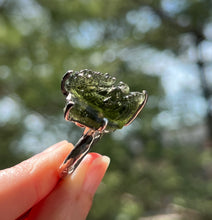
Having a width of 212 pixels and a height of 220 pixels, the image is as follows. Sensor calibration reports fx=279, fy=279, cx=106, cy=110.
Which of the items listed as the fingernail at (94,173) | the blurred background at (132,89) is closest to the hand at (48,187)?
the fingernail at (94,173)

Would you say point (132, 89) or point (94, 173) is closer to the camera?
point (94, 173)

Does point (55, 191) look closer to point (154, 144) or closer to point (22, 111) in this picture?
point (22, 111)

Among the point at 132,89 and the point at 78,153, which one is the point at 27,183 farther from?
the point at 132,89

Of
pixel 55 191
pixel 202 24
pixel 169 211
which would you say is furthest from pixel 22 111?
pixel 202 24

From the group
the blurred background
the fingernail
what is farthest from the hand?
the blurred background

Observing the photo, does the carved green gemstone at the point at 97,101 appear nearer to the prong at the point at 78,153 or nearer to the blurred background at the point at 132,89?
the prong at the point at 78,153

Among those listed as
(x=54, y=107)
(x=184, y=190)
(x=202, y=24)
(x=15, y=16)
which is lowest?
(x=184, y=190)

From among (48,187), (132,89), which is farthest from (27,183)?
(132,89)
